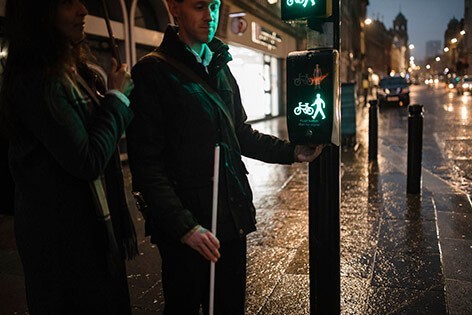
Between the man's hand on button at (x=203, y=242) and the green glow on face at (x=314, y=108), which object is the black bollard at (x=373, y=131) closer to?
the green glow on face at (x=314, y=108)

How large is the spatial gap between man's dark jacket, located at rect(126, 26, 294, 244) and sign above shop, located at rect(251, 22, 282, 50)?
16826mm

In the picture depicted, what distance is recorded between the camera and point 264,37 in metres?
19.6

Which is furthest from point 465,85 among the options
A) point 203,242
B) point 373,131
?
point 203,242

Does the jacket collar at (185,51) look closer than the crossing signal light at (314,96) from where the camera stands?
Yes

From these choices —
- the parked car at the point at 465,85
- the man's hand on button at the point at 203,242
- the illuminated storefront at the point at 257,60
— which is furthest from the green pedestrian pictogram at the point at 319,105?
the parked car at the point at 465,85

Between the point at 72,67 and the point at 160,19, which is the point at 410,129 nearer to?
the point at 72,67

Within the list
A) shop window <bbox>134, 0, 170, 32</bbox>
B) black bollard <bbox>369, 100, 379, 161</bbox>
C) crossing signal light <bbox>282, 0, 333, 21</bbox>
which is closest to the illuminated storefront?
shop window <bbox>134, 0, 170, 32</bbox>

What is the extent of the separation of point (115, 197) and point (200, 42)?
2.70ft

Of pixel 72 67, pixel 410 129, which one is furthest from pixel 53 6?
pixel 410 129

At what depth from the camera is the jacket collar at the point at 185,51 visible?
2061mm

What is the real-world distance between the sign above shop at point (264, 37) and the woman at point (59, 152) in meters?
17.1

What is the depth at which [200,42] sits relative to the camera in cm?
210

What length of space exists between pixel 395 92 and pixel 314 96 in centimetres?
2714

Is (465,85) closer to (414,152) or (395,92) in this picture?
(395,92)
